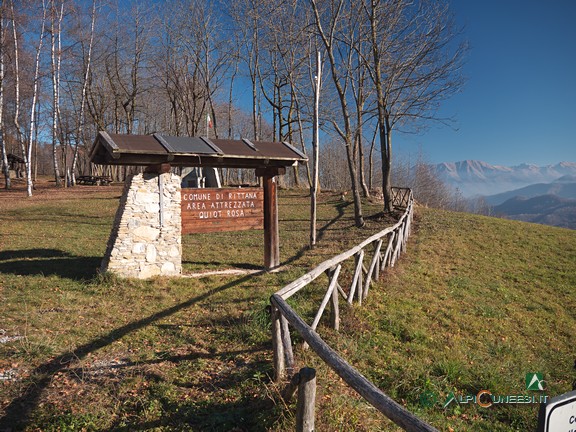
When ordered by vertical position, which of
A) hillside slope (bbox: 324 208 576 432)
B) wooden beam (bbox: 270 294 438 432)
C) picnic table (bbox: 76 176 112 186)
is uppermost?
picnic table (bbox: 76 176 112 186)

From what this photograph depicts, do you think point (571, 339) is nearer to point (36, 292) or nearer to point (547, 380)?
point (547, 380)

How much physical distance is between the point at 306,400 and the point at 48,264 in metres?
8.39

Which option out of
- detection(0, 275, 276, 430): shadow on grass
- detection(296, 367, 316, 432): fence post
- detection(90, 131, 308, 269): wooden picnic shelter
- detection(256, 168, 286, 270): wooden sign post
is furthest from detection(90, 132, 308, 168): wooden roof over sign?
detection(296, 367, 316, 432): fence post

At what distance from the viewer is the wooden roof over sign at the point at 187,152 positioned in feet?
24.2

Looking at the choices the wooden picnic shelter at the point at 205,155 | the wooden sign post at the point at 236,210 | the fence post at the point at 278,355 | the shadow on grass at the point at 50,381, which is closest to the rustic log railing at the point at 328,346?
the fence post at the point at 278,355

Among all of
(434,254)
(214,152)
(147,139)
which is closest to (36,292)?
(147,139)

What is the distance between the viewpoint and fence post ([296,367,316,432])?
2.82 meters

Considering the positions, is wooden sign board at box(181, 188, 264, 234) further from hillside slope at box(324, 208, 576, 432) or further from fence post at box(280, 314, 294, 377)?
fence post at box(280, 314, 294, 377)

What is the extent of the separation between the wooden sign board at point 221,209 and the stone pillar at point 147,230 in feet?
1.03

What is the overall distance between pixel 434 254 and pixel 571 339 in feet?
17.5

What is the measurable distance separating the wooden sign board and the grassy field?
1.24 m

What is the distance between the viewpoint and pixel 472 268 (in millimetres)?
11281

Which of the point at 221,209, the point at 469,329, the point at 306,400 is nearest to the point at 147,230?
the point at 221,209

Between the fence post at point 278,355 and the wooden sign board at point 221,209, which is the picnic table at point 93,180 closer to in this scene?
the wooden sign board at point 221,209
